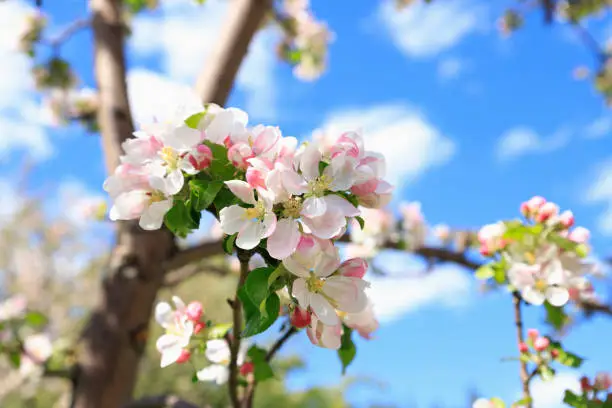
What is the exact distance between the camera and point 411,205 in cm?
303

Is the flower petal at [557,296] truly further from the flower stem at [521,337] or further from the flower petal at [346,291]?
the flower petal at [346,291]

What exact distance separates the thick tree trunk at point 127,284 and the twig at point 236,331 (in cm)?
141

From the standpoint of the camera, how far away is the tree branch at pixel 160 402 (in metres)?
1.35

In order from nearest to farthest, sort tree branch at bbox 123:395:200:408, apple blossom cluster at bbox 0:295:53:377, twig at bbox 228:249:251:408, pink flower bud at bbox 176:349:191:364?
twig at bbox 228:249:251:408 < pink flower bud at bbox 176:349:191:364 < tree branch at bbox 123:395:200:408 < apple blossom cluster at bbox 0:295:53:377

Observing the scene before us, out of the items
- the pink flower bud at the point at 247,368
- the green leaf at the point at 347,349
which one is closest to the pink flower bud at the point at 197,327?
the pink flower bud at the point at 247,368

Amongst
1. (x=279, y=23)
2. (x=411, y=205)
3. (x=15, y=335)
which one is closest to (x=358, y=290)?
(x=15, y=335)

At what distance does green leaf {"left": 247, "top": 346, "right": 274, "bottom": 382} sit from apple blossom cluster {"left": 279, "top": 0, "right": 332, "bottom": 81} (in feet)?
9.07

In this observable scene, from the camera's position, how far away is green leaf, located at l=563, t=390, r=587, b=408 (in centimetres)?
106

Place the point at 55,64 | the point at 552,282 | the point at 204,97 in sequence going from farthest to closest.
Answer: the point at 55,64, the point at 204,97, the point at 552,282

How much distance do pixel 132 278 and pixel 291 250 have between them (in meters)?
1.85

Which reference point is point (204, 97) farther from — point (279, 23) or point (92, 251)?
point (92, 251)

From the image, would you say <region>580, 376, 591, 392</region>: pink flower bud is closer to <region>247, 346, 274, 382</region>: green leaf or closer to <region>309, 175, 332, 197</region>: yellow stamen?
<region>247, 346, 274, 382</region>: green leaf

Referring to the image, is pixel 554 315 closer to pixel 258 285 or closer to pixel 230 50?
pixel 258 285

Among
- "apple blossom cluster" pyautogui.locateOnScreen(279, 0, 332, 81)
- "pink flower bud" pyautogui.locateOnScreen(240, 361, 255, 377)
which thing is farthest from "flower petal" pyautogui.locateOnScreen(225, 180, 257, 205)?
"apple blossom cluster" pyautogui.locateOnScreen(279, 0, 332, 81)
